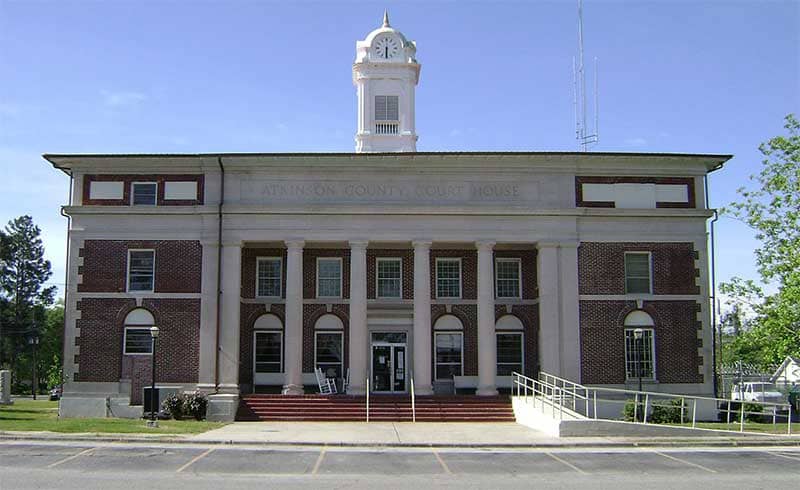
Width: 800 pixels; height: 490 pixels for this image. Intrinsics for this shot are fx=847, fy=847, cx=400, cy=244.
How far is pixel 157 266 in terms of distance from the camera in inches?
1345

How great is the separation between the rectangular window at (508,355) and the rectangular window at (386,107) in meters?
13.0

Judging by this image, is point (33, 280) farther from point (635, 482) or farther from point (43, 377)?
point (635, 482)

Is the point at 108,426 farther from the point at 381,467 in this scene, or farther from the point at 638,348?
the point at 638,348

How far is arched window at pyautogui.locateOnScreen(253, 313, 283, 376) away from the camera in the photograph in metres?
36.7

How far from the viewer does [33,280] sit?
8800 cm

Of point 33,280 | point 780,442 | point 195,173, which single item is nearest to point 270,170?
point 195,173

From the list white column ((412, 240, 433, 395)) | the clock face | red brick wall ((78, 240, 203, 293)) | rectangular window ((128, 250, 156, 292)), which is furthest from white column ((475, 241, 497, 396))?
the clock face

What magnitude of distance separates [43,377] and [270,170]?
7378cm

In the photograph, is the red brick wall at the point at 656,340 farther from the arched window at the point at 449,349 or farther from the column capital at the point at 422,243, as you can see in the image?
the column capital at the point at 422,243

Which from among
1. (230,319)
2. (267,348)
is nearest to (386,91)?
(267,348)

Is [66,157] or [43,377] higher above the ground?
[66,157]

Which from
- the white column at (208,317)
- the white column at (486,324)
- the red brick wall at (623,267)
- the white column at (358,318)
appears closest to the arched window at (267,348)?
the white column at (208,317)

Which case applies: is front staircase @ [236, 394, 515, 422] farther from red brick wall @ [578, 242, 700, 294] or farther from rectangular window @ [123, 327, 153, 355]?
red brick wall @ [578, 242, 700, 294]

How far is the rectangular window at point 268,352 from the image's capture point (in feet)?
121
